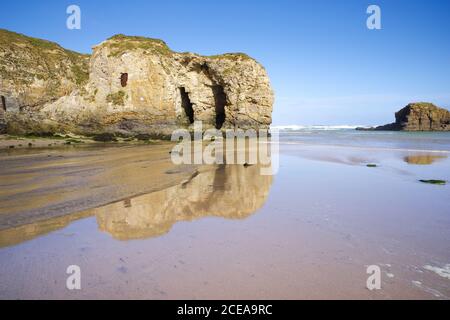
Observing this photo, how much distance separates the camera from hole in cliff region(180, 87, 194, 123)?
37.1m

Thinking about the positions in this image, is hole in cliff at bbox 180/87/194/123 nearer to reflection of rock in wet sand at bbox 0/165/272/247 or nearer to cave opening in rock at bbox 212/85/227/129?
cave opening in rock at bbox 212/85/227/129

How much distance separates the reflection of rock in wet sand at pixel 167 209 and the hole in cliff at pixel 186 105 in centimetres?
2996

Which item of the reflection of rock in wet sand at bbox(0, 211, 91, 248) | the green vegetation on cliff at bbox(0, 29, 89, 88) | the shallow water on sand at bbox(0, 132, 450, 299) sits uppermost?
the green vegetation on cliff at bbox(0, 29, 89, 88)

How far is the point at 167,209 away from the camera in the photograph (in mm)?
5652

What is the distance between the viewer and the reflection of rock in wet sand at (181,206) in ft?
15.4

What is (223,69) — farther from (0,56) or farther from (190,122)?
(0,56)

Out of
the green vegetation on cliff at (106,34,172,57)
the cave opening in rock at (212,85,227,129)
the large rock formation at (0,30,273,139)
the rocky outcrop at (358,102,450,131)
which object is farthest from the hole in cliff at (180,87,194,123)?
the rocky outcrop at (358,102,450,131)

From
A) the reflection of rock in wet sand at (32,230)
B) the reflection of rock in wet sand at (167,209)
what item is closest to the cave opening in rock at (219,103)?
the reflection of rock in wet sand at (167,209)

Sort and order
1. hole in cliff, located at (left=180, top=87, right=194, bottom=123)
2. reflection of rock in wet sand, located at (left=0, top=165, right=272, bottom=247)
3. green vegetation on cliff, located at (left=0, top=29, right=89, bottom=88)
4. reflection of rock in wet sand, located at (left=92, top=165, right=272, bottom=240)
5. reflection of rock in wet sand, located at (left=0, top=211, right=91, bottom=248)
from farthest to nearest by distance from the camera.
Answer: hole in cliff, located at (left=180, top=87, right=194, bottom=123)
green vegetation on cliff, located at (left=0, top=29, right=89, bottom=88)
reflection of rock in wet sand, located at (left=92, top=165, right=272, bottom=240)
reflection of rock in wet sand, located at (left=0, top=165, right=272, bottom=247)
reflection of rock in wet sand, located at (left=0, top=211, right=91, bottom=248)

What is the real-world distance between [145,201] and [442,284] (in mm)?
4940

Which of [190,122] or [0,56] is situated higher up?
[0,56]

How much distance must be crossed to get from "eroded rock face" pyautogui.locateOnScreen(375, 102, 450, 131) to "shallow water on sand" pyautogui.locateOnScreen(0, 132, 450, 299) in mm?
91715

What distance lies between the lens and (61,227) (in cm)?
461
